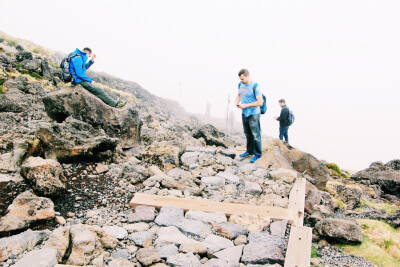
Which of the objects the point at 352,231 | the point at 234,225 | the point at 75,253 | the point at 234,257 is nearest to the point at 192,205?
the point at 234,225

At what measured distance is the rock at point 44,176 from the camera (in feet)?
17.6

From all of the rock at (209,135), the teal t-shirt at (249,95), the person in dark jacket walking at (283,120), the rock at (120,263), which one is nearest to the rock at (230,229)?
the rock at (120,263)

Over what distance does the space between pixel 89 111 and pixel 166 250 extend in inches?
234

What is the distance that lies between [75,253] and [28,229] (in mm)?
1161

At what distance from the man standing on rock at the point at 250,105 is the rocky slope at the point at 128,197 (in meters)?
0.66

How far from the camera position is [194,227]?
15.9 ft

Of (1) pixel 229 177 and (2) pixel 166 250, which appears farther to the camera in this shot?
(1) pixel 229 177

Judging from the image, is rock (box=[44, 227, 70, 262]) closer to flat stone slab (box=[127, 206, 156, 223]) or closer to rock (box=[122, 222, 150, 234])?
rock (box=[122, 222, 150, 234])

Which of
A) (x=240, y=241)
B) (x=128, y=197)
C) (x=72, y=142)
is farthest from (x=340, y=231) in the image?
(x=72, y=142)

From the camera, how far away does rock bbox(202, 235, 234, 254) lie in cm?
423

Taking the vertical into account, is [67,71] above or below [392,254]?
above

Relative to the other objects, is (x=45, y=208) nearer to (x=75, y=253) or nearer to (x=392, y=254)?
(x=75, y=253)

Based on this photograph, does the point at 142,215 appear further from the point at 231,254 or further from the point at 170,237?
the point at 231,254

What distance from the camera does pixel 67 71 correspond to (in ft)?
28.7
